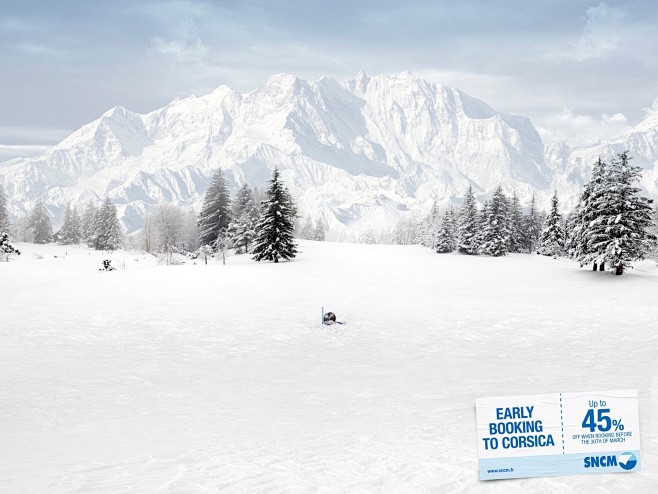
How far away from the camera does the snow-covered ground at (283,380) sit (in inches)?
250

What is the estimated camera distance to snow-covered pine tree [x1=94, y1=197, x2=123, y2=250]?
83.7m

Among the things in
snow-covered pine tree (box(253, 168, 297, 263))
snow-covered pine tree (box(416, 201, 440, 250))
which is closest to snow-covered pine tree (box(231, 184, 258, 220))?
snow-covered pine tree (box(253, 168, 297, 263))

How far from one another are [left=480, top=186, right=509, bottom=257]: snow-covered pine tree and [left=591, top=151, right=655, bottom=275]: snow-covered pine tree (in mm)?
33080

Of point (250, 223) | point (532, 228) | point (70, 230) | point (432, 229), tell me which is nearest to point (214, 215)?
point (250, 223)

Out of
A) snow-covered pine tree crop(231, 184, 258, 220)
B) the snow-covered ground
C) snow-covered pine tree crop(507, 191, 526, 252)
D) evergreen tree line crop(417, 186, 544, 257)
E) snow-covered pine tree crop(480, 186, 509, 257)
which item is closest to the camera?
the snow-covered ground

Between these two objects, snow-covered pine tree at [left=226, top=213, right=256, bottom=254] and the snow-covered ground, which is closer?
the snow-covered ground

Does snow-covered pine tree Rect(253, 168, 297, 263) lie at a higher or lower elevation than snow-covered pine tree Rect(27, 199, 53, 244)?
lower

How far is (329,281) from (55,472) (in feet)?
104

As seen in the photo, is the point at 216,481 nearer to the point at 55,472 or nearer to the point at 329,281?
the point at 55,472

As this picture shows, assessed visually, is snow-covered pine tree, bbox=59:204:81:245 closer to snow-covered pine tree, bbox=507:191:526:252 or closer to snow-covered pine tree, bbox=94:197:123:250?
snow-covered pine tree, bbox=94:197:123:250

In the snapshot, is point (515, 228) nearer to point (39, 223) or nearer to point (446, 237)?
point (446, 237)

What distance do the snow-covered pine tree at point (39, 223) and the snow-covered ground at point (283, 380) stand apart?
243 feet

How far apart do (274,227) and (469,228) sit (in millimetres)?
38849

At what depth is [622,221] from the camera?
37594 mm
